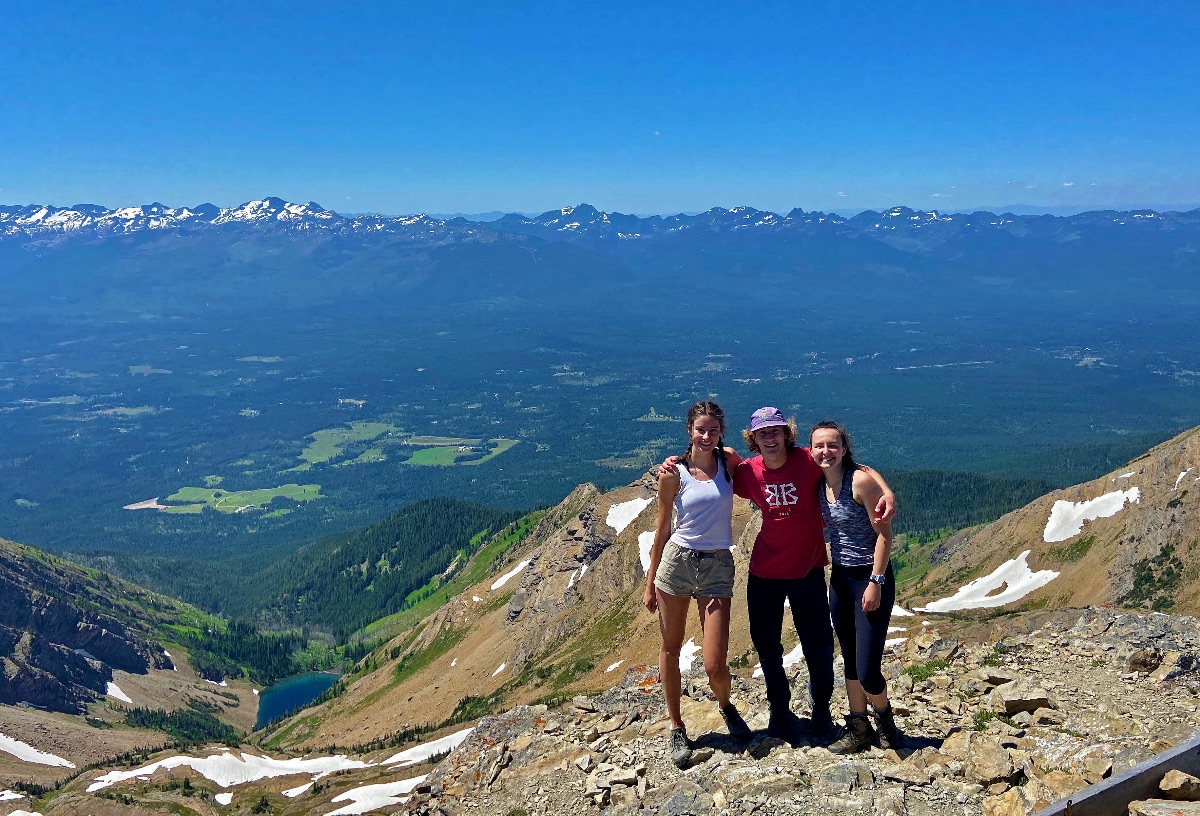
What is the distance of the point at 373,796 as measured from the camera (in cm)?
4447

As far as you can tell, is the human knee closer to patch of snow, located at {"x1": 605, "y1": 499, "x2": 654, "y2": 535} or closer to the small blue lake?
patch of snow, located at {"x1": 605, "y1": 499, "x2": 654, "y2": 535}

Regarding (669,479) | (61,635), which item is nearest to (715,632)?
(669,479)

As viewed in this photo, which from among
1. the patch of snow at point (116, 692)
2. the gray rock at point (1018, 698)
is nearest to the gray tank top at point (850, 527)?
the gray rock at point (1018, 698)

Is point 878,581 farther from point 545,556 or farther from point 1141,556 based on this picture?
point 545,556

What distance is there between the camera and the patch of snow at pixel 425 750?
2074 inches

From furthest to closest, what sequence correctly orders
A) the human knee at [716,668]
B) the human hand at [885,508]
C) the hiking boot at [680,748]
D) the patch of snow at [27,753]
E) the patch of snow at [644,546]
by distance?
the patch of snow at [27,753] < the patch of snow at [644,546] < the hiking boot at [680,748] < the human knee at [716,668] < the human hand at [885,508]

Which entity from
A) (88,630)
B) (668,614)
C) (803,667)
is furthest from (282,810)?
(88,630)

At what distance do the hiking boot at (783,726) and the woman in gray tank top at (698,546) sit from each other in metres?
0.90

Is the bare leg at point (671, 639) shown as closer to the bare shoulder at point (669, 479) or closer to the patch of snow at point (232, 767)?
the bare shoulder at point (669, 479)

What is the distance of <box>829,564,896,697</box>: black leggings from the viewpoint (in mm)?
11953

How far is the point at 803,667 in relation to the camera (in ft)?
64.1

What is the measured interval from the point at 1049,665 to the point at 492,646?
262 ft

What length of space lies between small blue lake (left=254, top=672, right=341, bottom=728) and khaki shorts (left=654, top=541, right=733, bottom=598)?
149372mm

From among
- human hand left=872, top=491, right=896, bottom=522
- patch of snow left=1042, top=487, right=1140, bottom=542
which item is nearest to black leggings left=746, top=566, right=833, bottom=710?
human hand left=872, top=491, right=896, bottom=522
